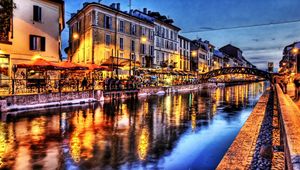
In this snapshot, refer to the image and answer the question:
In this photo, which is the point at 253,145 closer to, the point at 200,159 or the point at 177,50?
the point at 200,159

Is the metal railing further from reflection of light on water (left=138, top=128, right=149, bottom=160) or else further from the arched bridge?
the arched bridge

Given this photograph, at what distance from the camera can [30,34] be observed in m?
27.2

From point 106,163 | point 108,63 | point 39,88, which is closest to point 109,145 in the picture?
point 106,163

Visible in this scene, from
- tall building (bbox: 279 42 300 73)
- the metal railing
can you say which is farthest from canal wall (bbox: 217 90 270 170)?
tall building (bbox: 279 42 300 73)

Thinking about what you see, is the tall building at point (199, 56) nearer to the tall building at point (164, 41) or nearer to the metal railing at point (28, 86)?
the tall building at point (164, 41)

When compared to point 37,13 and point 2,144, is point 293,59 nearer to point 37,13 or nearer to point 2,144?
point 37,13

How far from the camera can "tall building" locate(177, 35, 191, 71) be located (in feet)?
231

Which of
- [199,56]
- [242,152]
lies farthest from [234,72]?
[242,152]

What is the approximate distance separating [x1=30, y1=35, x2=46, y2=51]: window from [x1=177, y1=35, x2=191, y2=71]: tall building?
4362 centimetres

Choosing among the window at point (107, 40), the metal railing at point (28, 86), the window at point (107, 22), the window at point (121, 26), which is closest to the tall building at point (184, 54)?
the window at point (121, 26)

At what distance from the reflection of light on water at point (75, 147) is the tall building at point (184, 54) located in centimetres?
5911

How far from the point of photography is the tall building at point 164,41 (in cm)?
5619

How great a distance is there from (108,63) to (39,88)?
1234 centimetres

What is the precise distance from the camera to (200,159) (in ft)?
27.2
